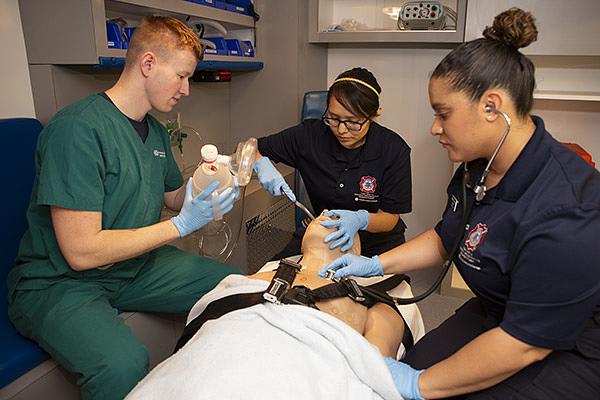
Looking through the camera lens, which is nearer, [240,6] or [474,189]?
[474,189]

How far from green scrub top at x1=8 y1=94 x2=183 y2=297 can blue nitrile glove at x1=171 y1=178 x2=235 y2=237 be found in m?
0.15

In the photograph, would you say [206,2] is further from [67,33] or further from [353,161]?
[353,161]

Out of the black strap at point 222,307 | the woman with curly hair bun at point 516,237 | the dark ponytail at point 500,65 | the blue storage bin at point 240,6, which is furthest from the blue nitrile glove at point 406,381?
the blue storage bin at point 240,6

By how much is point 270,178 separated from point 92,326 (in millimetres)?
736

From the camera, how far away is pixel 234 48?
248 centimetres

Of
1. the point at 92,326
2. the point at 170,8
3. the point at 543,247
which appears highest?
the point at 170,8

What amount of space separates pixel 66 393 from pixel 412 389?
0.99m

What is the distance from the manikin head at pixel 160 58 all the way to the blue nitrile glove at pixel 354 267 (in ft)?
2.37


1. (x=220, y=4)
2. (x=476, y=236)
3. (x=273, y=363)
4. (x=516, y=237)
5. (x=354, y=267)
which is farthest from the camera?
(x=220, y=4)

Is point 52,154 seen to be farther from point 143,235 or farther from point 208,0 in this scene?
point 208,0

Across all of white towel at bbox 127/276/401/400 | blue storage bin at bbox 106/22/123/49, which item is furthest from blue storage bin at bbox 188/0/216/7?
white towel at bbox 127/276/401/400

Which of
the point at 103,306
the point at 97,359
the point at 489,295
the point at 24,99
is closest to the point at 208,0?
the point at 24,99

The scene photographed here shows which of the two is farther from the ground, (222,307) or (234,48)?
(234,48)

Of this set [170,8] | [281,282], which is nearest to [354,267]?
[281,282]
